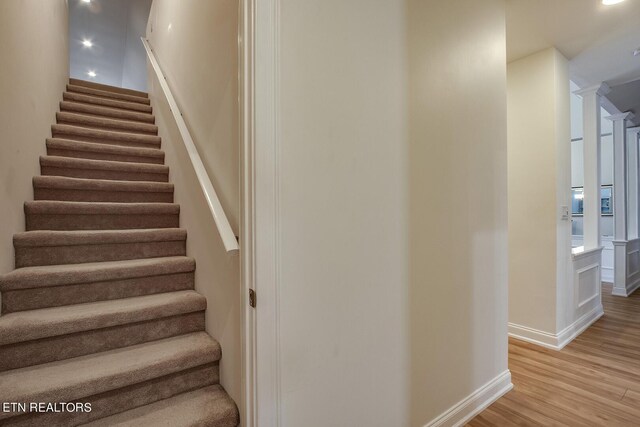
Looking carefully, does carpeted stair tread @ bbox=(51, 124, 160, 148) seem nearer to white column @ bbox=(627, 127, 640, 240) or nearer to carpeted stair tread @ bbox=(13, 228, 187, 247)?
carpeted stair tread @ bbox=(13, 228, 187, 247)

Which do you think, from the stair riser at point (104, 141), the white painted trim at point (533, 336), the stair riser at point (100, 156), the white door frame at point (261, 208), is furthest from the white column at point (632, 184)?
the stair riser at point (104, 141)

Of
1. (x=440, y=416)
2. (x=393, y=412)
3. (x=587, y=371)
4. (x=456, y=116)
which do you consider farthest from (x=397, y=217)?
(x=587, y=371)

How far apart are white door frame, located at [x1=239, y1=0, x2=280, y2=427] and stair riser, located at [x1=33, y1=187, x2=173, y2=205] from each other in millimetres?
1830

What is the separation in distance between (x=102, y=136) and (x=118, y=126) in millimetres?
364

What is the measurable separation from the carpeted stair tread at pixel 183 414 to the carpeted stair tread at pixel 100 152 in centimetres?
221

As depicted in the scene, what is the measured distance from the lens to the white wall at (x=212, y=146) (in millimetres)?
1312

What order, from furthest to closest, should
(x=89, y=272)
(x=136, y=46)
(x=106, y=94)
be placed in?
(x=136, y=46) → (x=106, y=94) → (x=89, y=272)

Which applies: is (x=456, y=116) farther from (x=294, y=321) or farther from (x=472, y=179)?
(x=294, y=321)

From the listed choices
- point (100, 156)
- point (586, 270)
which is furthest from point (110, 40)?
point (586, 270)

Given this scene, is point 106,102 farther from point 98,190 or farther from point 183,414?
point 183,414

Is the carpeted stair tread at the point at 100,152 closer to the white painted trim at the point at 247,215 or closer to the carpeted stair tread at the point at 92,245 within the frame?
the carpeted stair tread at the point at 92,245

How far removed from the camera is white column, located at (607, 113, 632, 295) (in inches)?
163

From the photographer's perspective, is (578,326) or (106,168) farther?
(578,326)

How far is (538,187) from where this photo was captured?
2760mm
